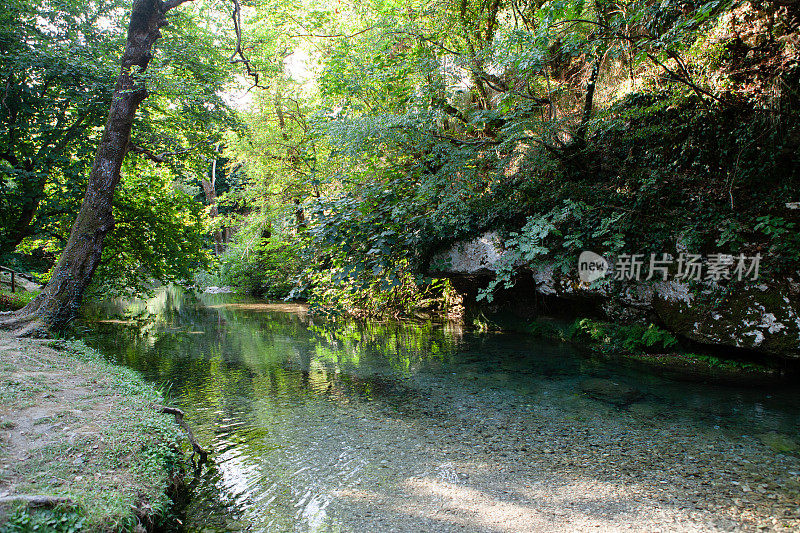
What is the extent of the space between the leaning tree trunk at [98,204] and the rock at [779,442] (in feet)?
28.4

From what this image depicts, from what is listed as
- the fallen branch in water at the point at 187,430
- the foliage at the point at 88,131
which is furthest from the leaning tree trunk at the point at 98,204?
the fallen branch in water at the point at 187,430

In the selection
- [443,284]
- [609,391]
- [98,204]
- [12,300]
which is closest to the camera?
[609,391]

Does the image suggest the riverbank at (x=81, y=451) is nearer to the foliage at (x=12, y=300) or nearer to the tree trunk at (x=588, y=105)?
the foliage at (x=12, y=300)

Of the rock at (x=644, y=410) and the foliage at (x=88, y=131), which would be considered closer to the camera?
the rock at (x=644, y=410)

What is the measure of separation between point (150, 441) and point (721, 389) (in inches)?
240

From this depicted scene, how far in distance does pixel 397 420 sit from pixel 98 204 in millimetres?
5917

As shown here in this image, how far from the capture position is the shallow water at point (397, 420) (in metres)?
3.14

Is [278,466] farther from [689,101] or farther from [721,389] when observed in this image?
[689,101]

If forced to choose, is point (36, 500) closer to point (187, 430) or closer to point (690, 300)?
point (187, 430)

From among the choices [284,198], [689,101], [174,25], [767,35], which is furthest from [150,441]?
[284,198]

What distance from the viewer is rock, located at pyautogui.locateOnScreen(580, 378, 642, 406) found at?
5.30 meters

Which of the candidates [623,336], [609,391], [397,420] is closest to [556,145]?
[623,336]

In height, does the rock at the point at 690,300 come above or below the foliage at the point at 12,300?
above

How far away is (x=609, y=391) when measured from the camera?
561 centimetres
